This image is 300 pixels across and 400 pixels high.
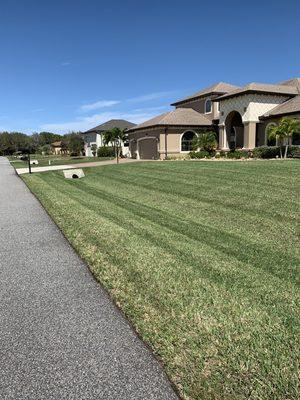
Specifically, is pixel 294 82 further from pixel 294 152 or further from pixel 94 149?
pixel 94 149

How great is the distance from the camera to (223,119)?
3750cm

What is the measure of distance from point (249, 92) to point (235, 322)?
32770 mm

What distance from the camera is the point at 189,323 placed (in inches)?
152

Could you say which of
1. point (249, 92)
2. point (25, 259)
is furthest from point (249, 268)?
point (249, 92)

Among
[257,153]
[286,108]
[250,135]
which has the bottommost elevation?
[257,153]

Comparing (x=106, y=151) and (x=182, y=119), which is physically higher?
(x=182, y=119)

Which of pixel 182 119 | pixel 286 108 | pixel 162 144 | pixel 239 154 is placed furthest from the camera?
pixel 182 119

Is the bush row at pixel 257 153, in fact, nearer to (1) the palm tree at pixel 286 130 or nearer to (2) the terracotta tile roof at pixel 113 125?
(1) the palm tree at pixel 286 130

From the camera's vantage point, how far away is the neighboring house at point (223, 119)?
33719 millimetres

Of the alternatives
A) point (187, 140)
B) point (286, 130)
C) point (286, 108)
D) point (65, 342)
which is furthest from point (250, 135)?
point (65, 342)

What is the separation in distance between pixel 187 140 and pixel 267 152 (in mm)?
11692

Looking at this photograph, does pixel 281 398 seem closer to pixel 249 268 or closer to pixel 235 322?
pixel 235 322

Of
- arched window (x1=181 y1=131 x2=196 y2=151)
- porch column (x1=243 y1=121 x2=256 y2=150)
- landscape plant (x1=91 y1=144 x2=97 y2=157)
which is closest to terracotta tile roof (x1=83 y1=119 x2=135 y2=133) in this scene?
landscape plant (x1=91 y1=144 x2=97 y2=157)

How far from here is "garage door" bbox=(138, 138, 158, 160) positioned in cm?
4111
